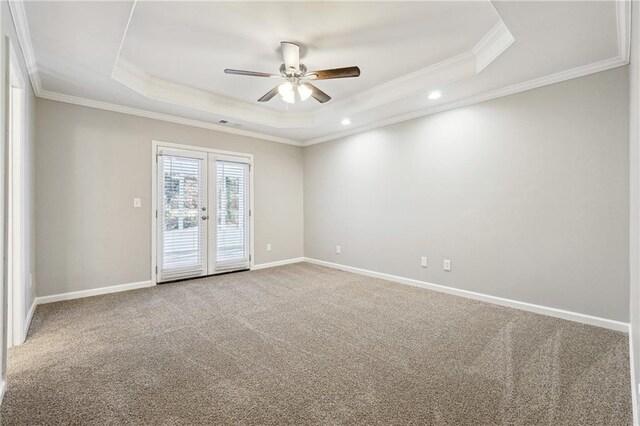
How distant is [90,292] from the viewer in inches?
147

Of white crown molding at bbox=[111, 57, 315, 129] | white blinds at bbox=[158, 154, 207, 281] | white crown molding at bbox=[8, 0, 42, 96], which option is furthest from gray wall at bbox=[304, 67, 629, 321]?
white crown molding at bbox=[8, 0, 42, 96]

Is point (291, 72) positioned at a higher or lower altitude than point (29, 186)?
higher

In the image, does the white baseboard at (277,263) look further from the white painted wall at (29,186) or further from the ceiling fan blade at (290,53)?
the ceiling fan blade at (290,53)

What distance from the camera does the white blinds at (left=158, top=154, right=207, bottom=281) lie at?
14.2 feet

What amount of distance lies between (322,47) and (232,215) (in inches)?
123

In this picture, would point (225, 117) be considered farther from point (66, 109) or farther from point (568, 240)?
point (568, 240)

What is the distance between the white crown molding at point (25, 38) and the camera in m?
1.98

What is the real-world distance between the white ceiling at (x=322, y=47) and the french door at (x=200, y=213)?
89 centimetres

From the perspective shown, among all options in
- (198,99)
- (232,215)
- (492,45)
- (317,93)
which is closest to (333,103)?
(317,93)

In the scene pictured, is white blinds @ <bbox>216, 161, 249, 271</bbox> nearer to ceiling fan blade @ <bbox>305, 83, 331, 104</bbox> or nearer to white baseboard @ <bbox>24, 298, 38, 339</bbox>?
white baseboard @ <bbox>24, 298, 38, 339</bbox>

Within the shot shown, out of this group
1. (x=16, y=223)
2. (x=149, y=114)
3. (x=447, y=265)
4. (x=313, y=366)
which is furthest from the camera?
(x=149, y=114)

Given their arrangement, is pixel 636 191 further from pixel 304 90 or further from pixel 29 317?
pixel 29 317

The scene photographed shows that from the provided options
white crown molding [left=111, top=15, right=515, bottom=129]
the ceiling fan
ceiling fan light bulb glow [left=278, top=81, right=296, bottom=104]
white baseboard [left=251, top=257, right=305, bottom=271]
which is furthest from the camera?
white baseboard [left=251, top=257, right=305, bottom=271]

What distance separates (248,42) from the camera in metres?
2.81
